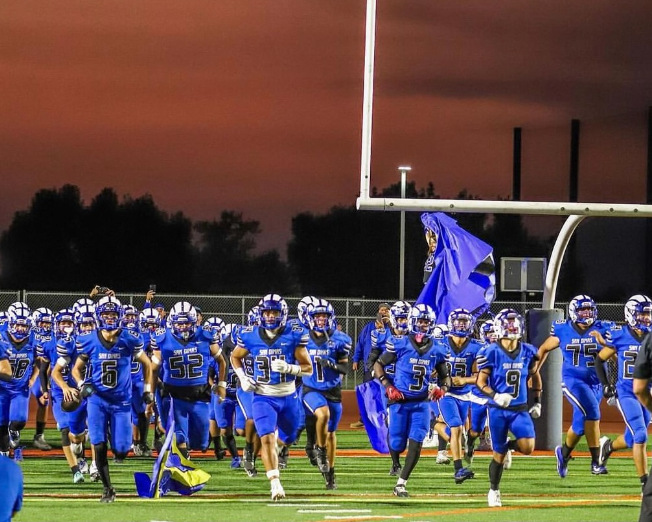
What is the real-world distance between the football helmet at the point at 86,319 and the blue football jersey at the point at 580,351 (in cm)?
458

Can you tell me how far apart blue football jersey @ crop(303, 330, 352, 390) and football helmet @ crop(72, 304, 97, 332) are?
Result: 2.11m

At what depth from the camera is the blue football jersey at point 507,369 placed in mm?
11047

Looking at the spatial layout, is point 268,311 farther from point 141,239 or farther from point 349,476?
point 141,239

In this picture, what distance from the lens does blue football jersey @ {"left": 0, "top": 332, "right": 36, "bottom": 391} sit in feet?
44.3

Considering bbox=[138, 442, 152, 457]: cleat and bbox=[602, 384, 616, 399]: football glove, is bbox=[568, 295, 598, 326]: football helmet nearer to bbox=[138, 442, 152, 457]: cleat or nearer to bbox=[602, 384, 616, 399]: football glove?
bbox=[602, 384, 616, 399]: football glove

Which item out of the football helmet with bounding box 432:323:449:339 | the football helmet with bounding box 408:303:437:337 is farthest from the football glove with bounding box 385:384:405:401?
the football helmet with bounding box 432:323:449:339

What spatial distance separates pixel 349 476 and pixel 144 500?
2715 mm

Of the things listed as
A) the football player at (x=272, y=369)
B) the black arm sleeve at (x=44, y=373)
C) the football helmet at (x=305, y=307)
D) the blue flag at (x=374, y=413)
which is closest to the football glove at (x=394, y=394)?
the football player at (x=272, y=369)

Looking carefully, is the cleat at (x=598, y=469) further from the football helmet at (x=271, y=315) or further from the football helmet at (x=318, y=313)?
the football helmet at (x=271, y=315)

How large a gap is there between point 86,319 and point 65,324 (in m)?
1.24

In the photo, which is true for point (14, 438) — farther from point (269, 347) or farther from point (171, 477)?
point (269, 347)

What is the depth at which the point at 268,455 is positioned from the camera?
35.9 feet

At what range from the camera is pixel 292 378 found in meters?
11.2

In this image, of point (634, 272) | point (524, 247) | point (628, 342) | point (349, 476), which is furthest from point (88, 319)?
point (524, 247)
